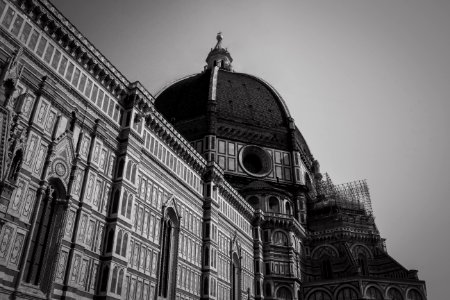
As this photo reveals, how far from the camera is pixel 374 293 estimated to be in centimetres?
4875

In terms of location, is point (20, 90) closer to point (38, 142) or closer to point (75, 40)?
point (38, 142)

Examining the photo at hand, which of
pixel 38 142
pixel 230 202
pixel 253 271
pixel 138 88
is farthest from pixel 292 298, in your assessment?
pixel 38 142

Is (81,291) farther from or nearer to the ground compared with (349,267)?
nearer to the ground

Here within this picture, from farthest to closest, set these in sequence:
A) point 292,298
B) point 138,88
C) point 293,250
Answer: point 293,250 → point 292,298 → point 138,88

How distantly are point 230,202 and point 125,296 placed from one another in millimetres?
21436

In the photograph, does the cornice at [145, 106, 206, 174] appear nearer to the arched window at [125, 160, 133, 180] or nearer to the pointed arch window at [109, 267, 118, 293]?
the arched window at [125, 160, 133, 180]

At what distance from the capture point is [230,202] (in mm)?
46438

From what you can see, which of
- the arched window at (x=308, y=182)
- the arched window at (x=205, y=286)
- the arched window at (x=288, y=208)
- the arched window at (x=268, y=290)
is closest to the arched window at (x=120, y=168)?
the arched window at (x=205, y=286)

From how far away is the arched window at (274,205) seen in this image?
56.0m

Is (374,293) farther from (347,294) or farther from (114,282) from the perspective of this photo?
(114,282)

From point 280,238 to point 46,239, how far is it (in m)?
36.2

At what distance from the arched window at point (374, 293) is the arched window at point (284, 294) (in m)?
9.03

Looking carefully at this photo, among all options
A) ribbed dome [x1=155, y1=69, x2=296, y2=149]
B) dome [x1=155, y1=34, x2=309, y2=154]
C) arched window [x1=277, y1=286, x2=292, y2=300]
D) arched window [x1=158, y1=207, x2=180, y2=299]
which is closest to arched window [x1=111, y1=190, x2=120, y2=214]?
arched window [x1=158, y1=207, x2=180, y2=299]

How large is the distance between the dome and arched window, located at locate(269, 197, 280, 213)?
11.3m
